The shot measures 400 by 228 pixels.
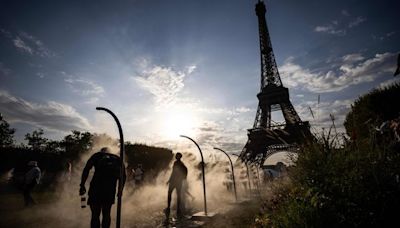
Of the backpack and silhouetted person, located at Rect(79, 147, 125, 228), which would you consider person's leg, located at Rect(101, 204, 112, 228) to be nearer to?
silhouetted person, located at Rect(79, 147, 125, 228)

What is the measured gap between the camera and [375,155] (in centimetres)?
306

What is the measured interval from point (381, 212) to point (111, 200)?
4.38 metres

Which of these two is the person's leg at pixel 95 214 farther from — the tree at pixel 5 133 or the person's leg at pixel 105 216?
the tree at pixel 5 133

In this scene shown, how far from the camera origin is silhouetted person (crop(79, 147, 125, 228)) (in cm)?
436

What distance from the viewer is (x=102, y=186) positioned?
4461 mm

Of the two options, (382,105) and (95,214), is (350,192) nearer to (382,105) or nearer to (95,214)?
(95,214)

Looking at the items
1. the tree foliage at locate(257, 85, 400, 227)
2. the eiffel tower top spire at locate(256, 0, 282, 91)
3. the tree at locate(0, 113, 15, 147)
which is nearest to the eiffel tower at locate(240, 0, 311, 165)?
the eiffel tower top spire at locate(256, 0, 282, 91)

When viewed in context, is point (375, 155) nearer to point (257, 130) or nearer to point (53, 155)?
point (53, 155)

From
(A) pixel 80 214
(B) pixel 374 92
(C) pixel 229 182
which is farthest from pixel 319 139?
(B) pixel 374 92

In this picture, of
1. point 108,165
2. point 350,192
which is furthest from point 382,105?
point 108,165

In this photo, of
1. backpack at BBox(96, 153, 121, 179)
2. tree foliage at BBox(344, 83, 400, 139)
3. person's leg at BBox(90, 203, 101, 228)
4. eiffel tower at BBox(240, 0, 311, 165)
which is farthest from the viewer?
eiffel tower at BBox(240, 0, 311, 165)

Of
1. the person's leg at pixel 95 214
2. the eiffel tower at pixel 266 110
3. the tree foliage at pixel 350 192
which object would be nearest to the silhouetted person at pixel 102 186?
the person's leg at pixel 95 214

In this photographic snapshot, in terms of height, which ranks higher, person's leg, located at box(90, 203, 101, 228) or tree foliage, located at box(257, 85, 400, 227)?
tree foliage, located at box(257, 85, 400, 227)

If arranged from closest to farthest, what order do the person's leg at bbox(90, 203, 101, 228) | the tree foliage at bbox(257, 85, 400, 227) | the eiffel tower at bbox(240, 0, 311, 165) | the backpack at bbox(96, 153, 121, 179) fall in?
the tree foliage at bbox(257, 85, 400, 227) → the person's leg at bbox(90, 203, 101, 228) → the backpack at bbox(96, 153, 121, 179) → the eiffel tower at bbox(240, 0, 311, 165)
